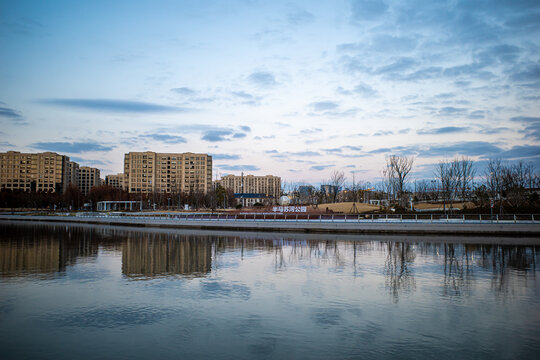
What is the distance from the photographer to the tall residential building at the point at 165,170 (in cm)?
16675

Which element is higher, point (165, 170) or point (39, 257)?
point (165, 170)

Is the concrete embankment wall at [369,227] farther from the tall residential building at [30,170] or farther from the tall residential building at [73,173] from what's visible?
the tall residential building at [73,173]

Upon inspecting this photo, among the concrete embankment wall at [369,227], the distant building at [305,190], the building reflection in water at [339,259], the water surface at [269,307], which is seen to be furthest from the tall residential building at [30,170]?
the water surface at [269,307]

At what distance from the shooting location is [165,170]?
561 feet

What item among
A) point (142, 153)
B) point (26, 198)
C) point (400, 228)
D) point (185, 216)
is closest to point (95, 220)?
point (185, 216)

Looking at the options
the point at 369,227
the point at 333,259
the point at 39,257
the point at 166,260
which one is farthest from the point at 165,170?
the point at 333,259

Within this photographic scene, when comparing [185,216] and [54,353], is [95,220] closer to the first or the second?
[185,216]

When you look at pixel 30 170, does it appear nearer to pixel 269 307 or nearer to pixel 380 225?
pixel 380 225

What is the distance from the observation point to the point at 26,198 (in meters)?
113

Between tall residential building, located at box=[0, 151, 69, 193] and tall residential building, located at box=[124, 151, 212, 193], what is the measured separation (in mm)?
29588

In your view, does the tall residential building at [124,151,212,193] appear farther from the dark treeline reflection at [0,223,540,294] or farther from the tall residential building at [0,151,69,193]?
the dark treeline reflection at [0,223,540,294]

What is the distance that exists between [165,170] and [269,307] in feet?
549

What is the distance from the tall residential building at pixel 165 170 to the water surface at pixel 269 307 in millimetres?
151958

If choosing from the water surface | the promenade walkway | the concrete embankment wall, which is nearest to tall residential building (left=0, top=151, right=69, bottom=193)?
the concrete embankment wall
